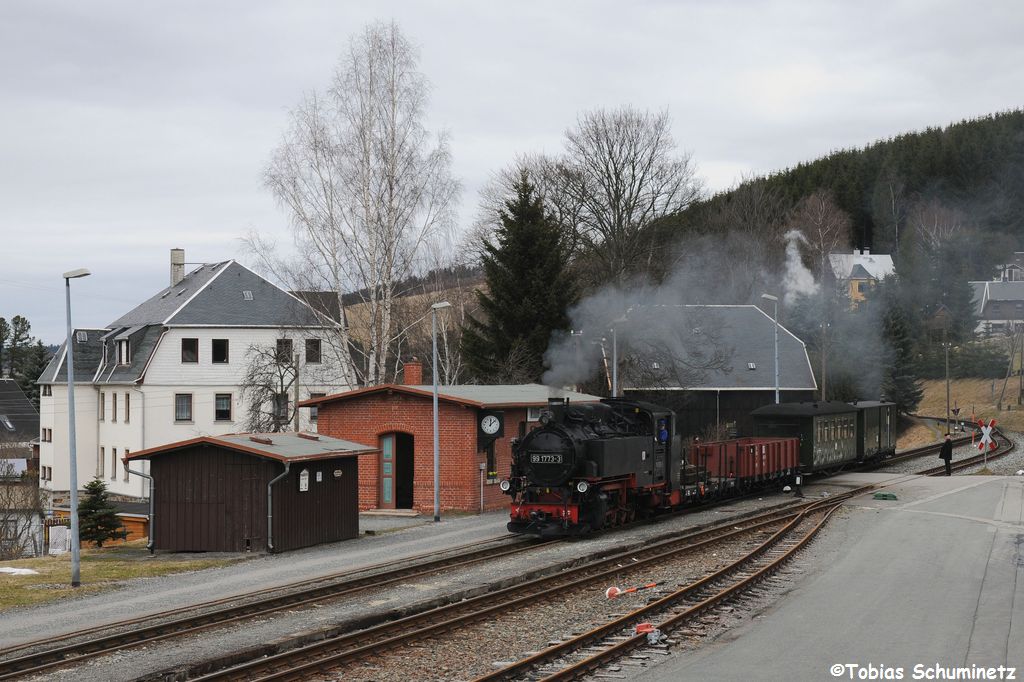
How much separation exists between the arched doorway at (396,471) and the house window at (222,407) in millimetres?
20893

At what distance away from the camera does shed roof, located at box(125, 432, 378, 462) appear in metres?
21.0

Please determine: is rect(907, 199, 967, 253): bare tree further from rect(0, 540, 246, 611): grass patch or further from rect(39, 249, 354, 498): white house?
rect(0, 540, 246, 611): grass patch

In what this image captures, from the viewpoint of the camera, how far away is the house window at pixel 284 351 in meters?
40.0

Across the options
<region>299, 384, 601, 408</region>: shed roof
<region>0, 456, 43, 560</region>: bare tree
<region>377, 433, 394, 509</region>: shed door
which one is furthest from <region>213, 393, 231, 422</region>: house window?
<region>377, 433, 394, 509</region>: shed door

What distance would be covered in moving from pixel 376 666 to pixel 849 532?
45.0ft

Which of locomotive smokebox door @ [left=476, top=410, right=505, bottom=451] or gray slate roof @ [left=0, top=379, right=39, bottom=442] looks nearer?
locomotive smokebox door @ [left=476, top=410, right=505, bottom=451]

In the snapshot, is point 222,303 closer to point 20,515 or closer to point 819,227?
point 20,515

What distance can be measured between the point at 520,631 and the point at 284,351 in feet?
97.1

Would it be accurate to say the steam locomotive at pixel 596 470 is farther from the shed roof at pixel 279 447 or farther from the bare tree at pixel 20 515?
the bare tree at pixel 20 515

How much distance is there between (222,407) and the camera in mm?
49000

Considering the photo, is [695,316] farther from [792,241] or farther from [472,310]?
[792,241]

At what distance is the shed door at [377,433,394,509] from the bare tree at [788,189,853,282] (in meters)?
46.4

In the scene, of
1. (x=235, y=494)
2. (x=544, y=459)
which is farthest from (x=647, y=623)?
(x=235, y=494)

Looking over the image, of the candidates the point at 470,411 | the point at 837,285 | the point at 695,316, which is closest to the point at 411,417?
the point at 470,411
